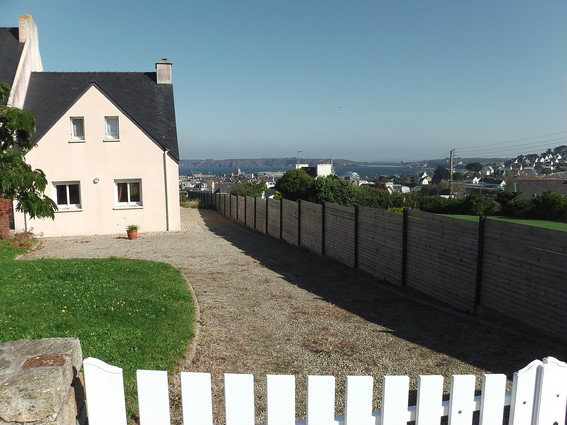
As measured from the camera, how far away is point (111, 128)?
24.3m

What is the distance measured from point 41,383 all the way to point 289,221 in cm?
1772

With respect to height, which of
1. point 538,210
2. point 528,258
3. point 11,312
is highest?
point 528,258

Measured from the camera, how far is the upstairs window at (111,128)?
24109 mm

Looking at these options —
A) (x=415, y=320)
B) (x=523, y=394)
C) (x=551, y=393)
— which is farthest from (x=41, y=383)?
(x=415, y=320)

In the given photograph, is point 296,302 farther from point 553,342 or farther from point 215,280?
point 553,342

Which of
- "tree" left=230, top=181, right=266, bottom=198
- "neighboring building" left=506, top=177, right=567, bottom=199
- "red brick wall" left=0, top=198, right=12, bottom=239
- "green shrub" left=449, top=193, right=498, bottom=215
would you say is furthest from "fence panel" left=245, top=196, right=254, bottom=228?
"neighboring building" left=506, top=177, right=567, bottom=199

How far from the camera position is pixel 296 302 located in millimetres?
10023

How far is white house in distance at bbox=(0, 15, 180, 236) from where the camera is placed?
23297 millimetres

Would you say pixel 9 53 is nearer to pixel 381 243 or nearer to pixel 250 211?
pixel 250 211

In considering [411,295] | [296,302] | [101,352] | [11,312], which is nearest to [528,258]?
[411,295]

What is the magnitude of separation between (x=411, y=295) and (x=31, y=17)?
88.1 feet

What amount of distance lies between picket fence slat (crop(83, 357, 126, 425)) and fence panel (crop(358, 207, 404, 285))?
9.47m

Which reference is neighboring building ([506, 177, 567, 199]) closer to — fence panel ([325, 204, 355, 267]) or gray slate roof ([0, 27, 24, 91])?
fence panel ([325, 204, 355, 267])

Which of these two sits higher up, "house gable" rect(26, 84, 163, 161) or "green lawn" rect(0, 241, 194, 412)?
"house gable" rect(26, 84, 163, 161)
